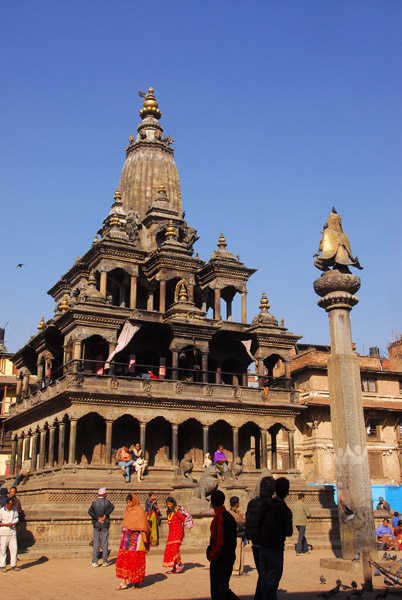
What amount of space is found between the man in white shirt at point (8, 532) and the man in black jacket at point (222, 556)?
828 cm

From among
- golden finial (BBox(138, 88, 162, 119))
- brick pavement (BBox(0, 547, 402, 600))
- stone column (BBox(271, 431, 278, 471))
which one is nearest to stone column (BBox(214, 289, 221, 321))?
stone column (BBox(271, 431, 278, 471))

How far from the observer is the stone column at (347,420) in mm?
16391

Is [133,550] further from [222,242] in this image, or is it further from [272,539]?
[222,242]

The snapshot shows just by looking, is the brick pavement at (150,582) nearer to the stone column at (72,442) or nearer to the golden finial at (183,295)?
the stone column at (72,442)

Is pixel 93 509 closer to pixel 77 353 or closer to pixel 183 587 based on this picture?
pixel 183 587

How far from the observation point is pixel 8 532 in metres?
16.6

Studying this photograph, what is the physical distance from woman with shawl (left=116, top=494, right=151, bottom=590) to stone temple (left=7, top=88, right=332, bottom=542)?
480 inches

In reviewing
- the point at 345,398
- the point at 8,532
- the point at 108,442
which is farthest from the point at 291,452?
the point at 8,532

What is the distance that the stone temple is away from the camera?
34.6 meters

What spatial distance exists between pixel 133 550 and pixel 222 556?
4.69 m

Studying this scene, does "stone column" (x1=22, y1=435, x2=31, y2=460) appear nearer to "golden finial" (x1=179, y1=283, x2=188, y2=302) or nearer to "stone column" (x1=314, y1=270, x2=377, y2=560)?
"golden finial" (x1=179, y1=283, x2=188, y2=302)

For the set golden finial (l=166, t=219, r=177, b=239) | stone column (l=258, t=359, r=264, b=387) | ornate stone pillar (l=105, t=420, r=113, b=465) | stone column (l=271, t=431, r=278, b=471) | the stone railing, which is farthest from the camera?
golden finial (l=166, t=219, r=177, b=239)

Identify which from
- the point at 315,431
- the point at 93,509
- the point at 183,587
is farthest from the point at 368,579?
the point at 315,431

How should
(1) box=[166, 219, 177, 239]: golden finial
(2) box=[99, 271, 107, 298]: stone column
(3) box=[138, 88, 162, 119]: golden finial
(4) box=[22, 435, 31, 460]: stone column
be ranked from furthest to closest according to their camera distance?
(3) box=[138, 88, 162, 119]: golden finial
(4) box=[22, 435, 31, 460]: stone column
(1) box=[166, 219, 177, 239]: golden finial
(2) box=[99, 271, 107, 298]: stone column
